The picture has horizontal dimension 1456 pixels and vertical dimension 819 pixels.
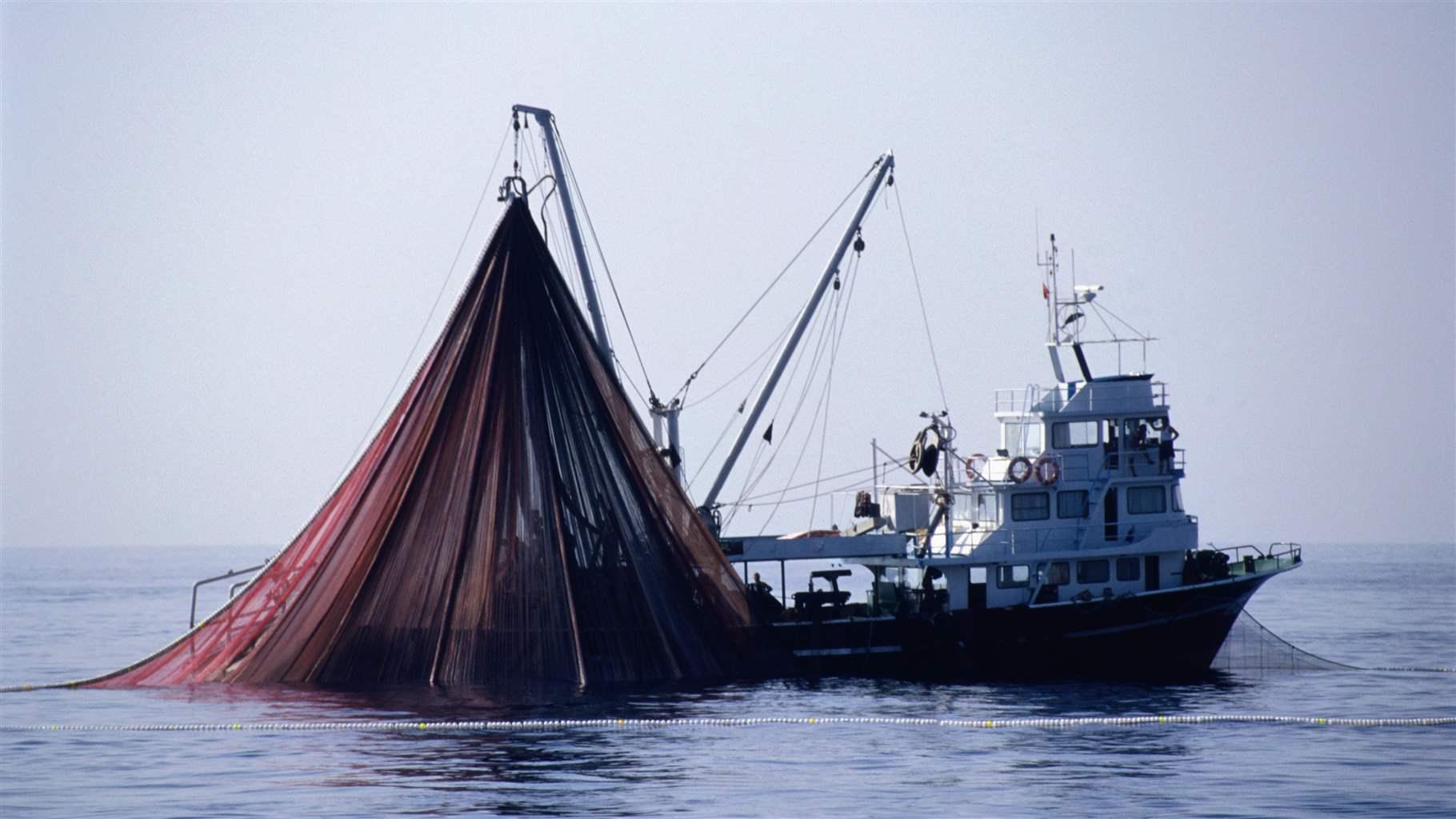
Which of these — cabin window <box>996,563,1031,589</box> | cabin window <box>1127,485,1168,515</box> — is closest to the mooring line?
cabin window <box>996,563,1031,589</box>

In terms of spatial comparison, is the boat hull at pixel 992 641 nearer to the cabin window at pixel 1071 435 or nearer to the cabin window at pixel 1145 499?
the cabin window at pixel 1145 499

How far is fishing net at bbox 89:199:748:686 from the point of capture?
42062 mm

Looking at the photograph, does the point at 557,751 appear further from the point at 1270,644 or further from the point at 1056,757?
the point at 1270,644

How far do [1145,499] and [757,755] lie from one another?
741 inches

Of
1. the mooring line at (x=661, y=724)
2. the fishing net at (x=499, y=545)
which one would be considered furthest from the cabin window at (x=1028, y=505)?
the mooring line at (x=661, y=724)

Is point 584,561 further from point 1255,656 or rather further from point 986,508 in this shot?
point 1255,656

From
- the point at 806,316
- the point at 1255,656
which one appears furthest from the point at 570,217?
the point at 1255,656

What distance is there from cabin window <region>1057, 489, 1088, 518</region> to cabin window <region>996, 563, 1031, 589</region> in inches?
74.4

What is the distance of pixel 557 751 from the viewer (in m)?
36.0

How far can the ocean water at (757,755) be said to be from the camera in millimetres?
31219

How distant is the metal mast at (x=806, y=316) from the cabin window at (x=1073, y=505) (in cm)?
948

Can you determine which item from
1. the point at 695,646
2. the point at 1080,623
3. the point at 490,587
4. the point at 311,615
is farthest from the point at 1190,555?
the point at 311,615

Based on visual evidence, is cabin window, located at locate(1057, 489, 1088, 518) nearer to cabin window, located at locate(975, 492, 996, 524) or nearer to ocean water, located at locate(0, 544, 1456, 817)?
cabin window, located at locate(975, 492, 996, 524)

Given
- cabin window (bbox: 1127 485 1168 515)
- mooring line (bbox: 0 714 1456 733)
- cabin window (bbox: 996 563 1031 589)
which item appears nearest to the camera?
mooring line (bbox: 0 714 1456 733)
